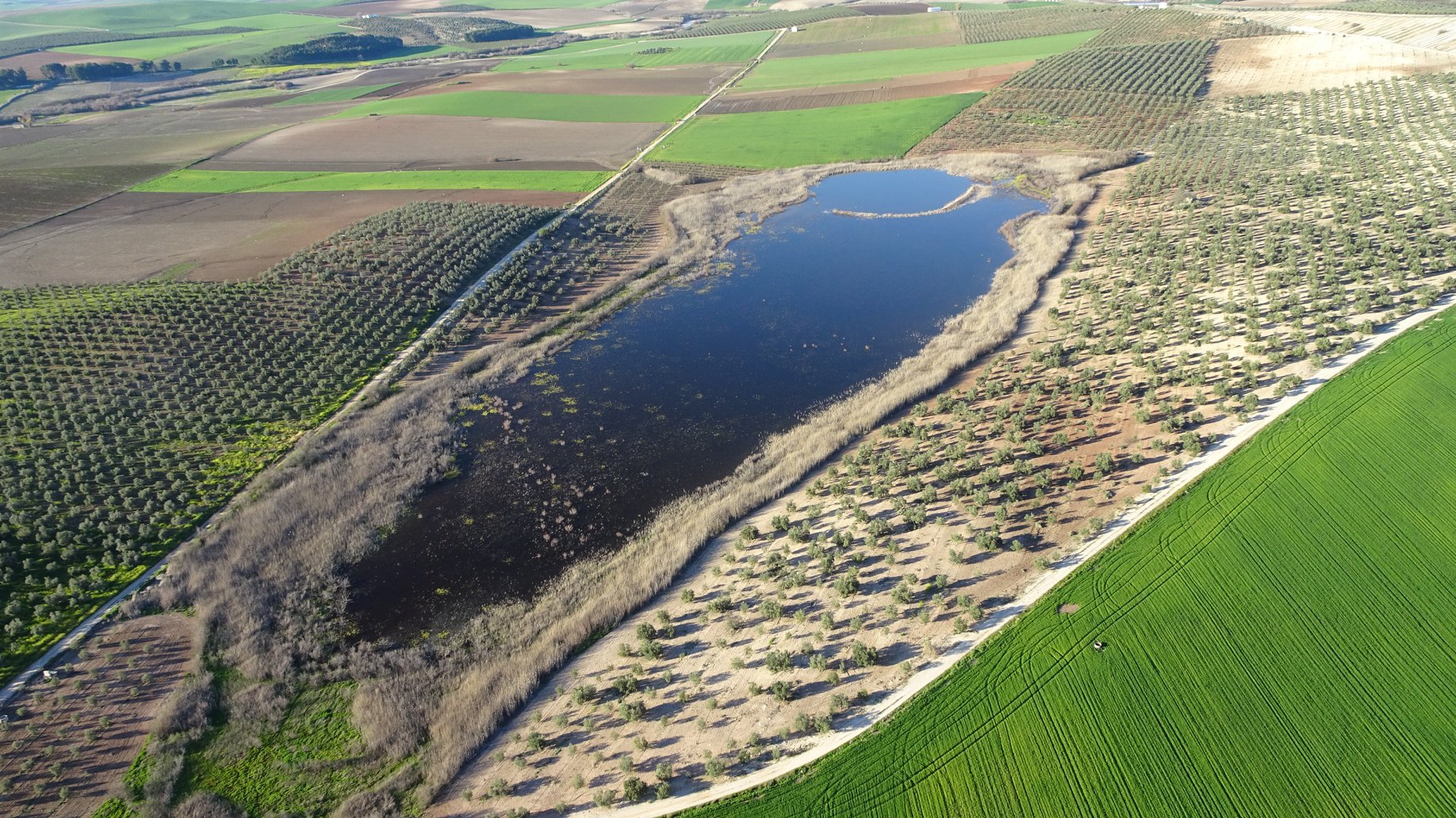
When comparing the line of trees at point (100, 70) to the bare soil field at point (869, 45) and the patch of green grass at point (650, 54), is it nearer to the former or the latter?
the patch of green grass at point (650, 54)

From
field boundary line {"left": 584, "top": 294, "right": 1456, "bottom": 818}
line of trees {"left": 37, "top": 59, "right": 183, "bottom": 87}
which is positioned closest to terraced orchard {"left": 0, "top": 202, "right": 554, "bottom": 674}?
field boundary line {"left": 584, "top": 294, "right": 1456, "bottom": 818}

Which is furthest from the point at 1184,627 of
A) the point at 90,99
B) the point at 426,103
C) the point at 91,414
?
the point at 90,99

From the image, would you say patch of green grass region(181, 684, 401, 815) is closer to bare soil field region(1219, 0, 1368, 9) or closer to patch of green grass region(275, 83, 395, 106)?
patch of green grass region(275, 83, 395, 106)

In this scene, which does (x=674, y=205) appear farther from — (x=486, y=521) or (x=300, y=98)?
(x=300, y=98)

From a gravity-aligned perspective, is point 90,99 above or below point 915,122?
above

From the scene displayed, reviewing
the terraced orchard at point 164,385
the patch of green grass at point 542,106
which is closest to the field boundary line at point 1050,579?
the terraced orchard at point 164,385

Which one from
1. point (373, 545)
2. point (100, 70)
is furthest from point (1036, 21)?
point (100, 70)

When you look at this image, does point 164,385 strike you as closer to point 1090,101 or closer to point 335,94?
point 1090,101

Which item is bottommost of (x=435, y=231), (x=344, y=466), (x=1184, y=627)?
(x=1184, y=627)
